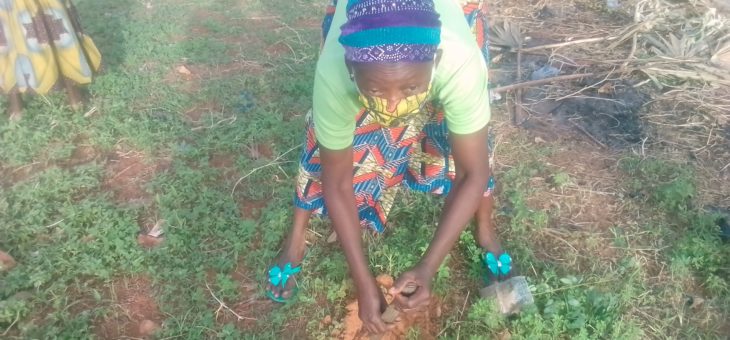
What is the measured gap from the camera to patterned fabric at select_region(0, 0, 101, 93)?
320 centimetres

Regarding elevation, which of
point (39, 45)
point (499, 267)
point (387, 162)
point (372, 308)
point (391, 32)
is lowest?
point (499, 267)

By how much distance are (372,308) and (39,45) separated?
2.61 metres

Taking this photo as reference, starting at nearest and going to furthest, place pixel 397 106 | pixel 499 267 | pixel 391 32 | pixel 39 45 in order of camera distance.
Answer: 1. pixel 391 32
2. pixel 397 106
3. pixel 499 267
4. pixel 39 45

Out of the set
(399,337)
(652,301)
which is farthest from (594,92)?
(399,337)

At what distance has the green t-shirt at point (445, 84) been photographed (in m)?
1.68

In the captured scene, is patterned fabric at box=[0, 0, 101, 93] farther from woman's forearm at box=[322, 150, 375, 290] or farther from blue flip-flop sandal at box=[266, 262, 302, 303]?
woman's forearm at box=[322, 150, 375, 290]

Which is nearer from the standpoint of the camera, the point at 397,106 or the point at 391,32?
the point at 391,32

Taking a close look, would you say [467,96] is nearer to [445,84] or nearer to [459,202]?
[445,84]

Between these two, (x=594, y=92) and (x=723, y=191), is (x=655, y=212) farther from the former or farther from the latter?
(x=594, y=92)

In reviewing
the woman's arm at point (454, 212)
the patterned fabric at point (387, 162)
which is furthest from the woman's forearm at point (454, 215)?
the patterned fabric at point (387, 162)

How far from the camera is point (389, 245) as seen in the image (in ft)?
8.68

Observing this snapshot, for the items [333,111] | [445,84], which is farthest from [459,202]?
[333,111]

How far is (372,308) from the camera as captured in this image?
200cm

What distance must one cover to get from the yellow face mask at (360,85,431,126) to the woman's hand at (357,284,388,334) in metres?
0.63
